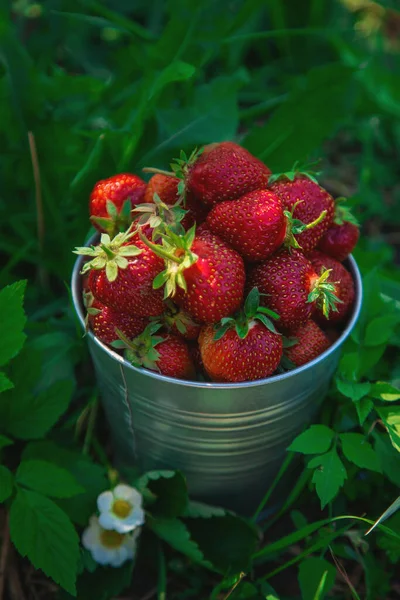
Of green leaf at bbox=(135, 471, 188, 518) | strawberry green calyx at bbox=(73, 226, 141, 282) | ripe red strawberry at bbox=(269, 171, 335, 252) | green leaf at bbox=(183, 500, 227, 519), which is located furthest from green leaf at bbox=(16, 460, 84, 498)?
ripe red strawberry at bbox=(269, 171, 335, 252)

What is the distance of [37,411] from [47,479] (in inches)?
5.8

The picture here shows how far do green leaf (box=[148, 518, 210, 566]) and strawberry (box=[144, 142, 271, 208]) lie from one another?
62cm

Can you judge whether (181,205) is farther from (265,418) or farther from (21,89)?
(21,89)

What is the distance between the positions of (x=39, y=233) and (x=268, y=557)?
3.04 feet

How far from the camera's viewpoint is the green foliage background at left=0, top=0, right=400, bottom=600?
1.16m

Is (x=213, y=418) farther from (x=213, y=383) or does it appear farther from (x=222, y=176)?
(x=222, y=176)

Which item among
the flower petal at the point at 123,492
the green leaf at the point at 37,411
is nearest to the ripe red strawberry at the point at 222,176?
the green leaf at the point at 37,411

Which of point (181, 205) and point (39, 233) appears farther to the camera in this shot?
point (39, 233)

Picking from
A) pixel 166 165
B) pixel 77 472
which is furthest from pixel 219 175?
pixel 77 472

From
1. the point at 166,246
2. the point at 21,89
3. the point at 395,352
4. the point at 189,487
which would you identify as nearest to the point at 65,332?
the point at 189,487

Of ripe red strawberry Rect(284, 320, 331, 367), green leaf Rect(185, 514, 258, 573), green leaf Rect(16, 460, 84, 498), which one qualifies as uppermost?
ripe red strawberry Rect(284, 320, 331, 367)

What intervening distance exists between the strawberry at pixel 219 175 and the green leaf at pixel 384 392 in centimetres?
43

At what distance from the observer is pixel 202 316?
1035 mm

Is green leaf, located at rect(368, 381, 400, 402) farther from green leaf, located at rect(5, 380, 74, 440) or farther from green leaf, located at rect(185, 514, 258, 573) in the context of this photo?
green leaf, located at rect(5, 380, 74, 440)
